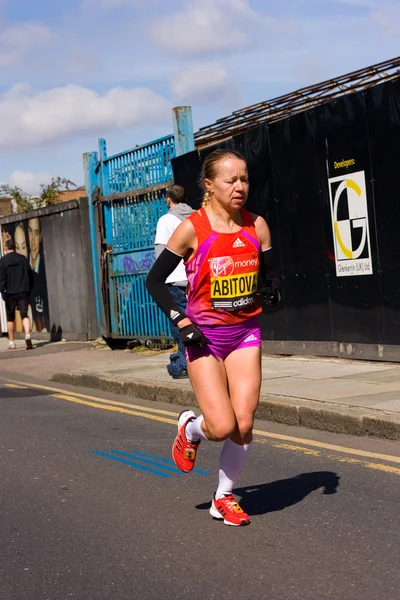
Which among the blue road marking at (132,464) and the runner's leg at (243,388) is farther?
the blue road marking at (132,464)

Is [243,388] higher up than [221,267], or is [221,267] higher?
[221,267]

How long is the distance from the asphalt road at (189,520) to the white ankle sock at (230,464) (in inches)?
7.9

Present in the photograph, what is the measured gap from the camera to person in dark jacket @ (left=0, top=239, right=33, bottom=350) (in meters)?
19.1

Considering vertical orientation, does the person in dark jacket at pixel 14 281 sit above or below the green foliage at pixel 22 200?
below

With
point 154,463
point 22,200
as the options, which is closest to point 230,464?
point 154,463

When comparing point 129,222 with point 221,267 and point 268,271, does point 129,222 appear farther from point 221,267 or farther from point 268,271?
point 221,267

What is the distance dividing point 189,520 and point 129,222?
35.2 feet

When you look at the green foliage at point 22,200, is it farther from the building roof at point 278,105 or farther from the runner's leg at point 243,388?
the runner's leg at point 243,388

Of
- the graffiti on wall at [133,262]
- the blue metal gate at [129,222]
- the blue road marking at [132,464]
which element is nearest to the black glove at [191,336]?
the blue road marking at [132,464]

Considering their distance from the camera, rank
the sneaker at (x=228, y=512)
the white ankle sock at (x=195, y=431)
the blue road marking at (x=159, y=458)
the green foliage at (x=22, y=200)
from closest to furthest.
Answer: the sneaker at (x=228, y=512) → the white ankle sock at (x=195, y=431) → the blue road marking at (x=159, y=458) → the green foliage at (x=22, y=200)

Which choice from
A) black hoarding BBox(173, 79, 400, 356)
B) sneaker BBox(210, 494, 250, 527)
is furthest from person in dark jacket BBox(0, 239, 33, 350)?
sneaker BBox(210, 494, 250, 527)

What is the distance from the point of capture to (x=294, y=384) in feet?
33.2

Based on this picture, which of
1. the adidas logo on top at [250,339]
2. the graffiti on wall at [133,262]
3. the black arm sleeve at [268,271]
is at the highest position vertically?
the graffiti on wall at [133,262]

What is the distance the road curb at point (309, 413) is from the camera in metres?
7.80
